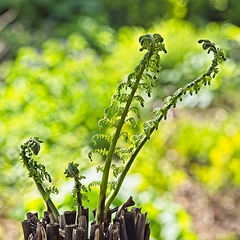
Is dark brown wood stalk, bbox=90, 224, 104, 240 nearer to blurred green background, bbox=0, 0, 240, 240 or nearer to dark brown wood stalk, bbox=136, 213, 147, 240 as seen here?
dark brown wood stalk, bbox=136, 213, 147, 240

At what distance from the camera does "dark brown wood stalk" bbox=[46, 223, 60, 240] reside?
64cm

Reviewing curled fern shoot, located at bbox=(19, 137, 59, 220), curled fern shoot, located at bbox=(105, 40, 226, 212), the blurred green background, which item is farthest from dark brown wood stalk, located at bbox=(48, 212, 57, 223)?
the blurred green background

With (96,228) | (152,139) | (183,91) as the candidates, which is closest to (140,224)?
(96,228)


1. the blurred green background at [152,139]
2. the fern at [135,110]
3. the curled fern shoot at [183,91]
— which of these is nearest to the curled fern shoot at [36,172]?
the fern at [135,110]

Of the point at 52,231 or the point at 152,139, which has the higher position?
the point at 152,139

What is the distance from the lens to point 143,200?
173cm

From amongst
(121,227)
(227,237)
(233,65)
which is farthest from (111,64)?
(121,227)

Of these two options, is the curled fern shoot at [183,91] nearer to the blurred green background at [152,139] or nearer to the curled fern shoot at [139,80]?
the curled fern shoot at [139,80]

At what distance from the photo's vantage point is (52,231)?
2.10 feet

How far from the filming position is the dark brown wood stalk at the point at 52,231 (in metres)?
0.64

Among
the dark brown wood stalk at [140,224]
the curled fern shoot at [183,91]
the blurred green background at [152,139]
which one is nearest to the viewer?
the curled fern shoot at [183,91]

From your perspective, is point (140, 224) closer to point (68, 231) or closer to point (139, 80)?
point (68, 231)

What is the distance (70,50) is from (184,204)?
1.85m

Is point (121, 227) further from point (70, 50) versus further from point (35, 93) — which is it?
point (70, 50)
